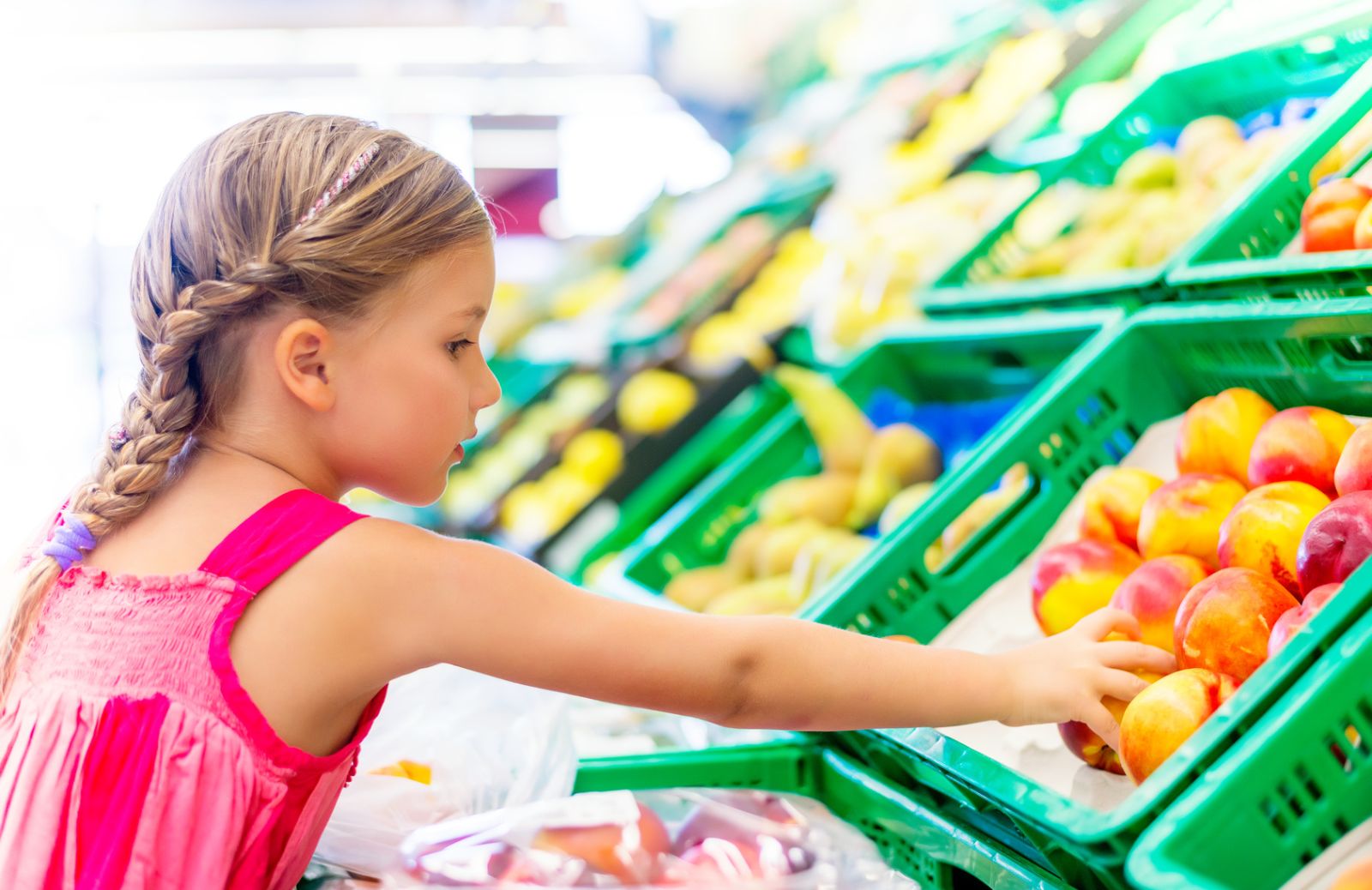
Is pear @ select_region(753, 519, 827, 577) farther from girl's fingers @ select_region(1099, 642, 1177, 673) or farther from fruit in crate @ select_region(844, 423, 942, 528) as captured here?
girl's fingers @ select_region(1099, 642, 1177, 673)

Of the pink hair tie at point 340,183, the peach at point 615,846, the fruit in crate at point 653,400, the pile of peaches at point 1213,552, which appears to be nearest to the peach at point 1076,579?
the pile of peaches at point 1213,552

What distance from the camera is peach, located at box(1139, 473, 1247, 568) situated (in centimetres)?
125

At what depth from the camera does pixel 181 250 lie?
1059mm

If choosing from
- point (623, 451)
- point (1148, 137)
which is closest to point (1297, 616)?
point (1148, 137)

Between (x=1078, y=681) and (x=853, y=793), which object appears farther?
(x=853, y=793)

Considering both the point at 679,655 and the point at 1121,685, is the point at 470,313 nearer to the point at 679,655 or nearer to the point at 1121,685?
the point at 679,655

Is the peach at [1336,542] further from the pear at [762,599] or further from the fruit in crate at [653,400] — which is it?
the fruit in crate at [653,400]

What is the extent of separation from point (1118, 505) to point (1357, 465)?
33 centimetres

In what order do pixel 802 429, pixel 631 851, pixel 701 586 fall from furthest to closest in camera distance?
pixel 802 429
pixel 701 586
pixel 631 851

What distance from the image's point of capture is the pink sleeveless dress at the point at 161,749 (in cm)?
99

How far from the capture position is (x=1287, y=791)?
2.73ft

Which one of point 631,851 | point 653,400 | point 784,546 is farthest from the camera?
point 653,400

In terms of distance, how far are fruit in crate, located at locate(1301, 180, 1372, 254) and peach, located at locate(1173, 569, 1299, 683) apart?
19.5 inches

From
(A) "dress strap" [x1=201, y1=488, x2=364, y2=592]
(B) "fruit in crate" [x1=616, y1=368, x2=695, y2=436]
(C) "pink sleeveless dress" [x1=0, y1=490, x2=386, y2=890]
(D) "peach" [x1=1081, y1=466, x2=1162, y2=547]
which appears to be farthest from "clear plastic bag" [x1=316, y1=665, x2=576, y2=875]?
(B) "fruit in crate" [x1=616, y1=368, x2=695, y2=436]
